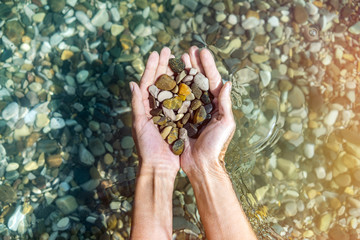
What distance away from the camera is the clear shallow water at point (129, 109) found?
3.23 m

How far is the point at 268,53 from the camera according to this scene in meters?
3.57

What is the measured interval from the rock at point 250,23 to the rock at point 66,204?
2.49 meters

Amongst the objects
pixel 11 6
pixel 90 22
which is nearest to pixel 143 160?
pixel 90 22

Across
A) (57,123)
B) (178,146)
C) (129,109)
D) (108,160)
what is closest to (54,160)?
(57,123)

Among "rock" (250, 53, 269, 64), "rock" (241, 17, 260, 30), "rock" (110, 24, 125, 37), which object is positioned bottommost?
"rock" (250, 53, 269, 64)

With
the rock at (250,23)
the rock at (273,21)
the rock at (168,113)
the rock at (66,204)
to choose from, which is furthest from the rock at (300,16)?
the rock at (66,204)

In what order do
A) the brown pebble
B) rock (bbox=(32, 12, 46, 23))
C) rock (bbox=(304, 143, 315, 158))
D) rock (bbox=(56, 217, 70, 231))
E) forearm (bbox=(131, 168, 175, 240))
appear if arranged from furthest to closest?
rock (bbox=(32, 12, 46, 23)), rock (bbox=(304, 143, 315, 158)), rock (bbox=(56, 217, 70, 231)), the brown pebble, forearm (bbox=(131, 168, 175, 240))

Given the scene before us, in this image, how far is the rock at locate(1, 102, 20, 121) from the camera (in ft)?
10.9

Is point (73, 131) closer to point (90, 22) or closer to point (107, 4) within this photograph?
point (90, 22)

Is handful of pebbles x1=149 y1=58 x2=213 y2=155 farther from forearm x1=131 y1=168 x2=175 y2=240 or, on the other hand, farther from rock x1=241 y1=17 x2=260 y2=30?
rock x1=241 y1=17 x2=260 y2=30

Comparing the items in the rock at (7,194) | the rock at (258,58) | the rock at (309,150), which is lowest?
the rock at (7,194)

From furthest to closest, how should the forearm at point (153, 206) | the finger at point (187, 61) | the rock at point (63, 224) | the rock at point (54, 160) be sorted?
the rock at point (54, 160)
the rock at point (63, 224)
the finger at point (187, 61)
the forearm at point (153, 206)

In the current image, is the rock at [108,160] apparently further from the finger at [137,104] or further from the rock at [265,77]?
the rock at [265,77]

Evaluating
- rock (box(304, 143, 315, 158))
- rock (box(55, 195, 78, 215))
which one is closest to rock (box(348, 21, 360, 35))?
rock (box(304, 143, 315, 158))
